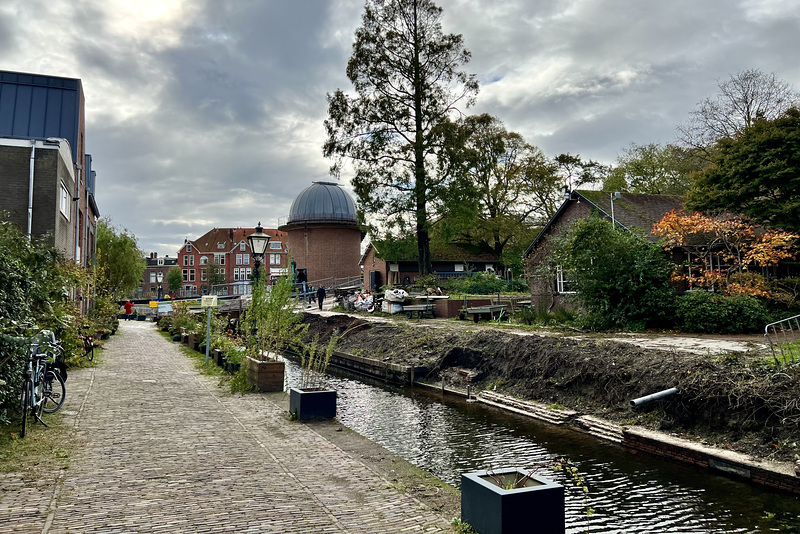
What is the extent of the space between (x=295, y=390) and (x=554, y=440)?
4.53 meters

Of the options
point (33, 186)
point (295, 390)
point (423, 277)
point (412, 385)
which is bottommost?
point (412, 385)

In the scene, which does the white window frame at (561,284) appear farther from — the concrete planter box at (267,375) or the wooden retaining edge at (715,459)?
the concrete planter box at (267,375)

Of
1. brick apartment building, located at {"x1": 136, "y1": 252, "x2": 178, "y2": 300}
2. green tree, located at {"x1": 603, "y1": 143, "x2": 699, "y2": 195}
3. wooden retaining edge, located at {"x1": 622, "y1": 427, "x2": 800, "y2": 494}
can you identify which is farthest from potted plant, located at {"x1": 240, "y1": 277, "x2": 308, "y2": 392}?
brick apartment building, located at {"x1": 136, "y1": 252, "x2": 178, "y2": 300}

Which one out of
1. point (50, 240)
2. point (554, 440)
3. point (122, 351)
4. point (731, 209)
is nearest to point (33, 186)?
point (50, 240)

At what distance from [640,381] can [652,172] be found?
129 feet

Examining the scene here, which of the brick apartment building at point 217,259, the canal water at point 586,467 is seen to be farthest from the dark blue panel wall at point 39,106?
the brick apartment building at point 217,259

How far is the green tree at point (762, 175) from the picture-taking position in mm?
17094

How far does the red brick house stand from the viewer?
2289cm

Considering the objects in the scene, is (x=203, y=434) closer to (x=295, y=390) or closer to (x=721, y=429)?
(x=295, y=390)

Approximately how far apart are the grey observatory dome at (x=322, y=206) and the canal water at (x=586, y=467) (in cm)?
4148

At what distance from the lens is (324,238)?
52.5 metres

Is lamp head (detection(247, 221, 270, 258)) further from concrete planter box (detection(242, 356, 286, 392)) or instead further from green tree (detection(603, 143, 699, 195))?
green tree (detection(603, 143, 699, 195))

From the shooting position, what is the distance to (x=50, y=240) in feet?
52.6

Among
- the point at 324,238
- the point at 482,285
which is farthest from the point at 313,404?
the point at 324,238
